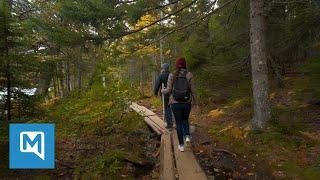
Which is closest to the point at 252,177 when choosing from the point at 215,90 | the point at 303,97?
the point at 303,97

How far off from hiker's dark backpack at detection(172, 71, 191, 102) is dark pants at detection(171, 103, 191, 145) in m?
0.16

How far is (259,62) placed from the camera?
1138 centimetres

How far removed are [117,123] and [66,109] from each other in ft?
5.11

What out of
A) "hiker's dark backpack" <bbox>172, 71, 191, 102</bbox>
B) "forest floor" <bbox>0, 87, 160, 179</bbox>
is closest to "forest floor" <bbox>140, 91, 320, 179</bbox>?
"forest floor" <bbox>0, 87, 160, 179</bbox>

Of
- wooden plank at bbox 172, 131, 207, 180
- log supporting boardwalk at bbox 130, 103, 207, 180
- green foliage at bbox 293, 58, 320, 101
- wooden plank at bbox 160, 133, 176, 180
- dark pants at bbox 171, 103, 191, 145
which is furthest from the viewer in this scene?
green foliage at bbox 293, 58, 320, 101

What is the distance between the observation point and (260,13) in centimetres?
1140

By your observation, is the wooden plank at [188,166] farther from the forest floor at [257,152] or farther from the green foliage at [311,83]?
the green foliage at [311,83]

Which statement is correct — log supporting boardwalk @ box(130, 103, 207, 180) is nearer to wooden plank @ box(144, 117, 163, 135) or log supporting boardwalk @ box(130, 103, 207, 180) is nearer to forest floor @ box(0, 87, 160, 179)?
forest floor @ box(0, 87, 160, 179)

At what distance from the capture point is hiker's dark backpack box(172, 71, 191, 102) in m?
9.09

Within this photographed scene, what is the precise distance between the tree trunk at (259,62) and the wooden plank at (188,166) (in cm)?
299

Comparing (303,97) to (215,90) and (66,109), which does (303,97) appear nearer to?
(215,90)

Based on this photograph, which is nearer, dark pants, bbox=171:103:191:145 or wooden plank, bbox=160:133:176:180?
wooden plank, bbox=160:133:176:180

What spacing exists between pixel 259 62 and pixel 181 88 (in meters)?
3.34

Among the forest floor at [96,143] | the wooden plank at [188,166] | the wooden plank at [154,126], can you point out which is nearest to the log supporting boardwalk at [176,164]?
the wooden plank at [188,166]
